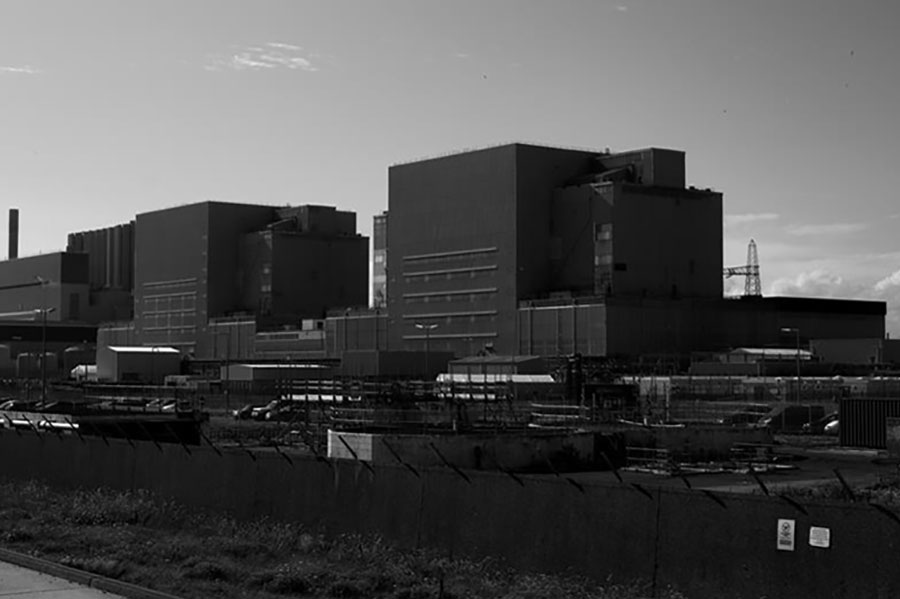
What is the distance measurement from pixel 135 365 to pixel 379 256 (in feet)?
122

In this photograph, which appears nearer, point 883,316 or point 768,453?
point 768,453

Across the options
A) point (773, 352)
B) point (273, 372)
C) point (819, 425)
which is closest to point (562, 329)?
point (773, 352)

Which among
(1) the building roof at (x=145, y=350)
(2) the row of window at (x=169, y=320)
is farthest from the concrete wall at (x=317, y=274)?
(1) the building roof at (x=145, y=350)

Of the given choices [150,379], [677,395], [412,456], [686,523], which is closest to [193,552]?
[686,523]

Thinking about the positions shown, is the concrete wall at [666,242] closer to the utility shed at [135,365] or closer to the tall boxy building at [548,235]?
the tall boxy building at [548,235]

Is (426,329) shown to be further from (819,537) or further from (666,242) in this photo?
(819,537)

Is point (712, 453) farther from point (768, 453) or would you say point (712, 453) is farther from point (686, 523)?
point (686, 523)

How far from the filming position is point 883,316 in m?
155

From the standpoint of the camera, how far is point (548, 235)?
140000 mm

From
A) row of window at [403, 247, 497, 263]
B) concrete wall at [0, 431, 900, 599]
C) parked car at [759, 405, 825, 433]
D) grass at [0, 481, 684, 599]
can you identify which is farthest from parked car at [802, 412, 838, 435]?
row of window at [403, 247, 497, 263]

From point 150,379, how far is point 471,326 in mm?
45316

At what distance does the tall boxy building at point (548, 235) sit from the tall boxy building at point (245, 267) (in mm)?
34006

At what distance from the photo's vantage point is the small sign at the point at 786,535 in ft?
50.4

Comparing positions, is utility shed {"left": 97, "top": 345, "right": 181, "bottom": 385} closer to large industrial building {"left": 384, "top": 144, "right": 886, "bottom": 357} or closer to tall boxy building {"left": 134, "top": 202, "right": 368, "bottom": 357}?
tall boxy building {"left": 134, "top": 202, "right": 368, "bottom": 357}
